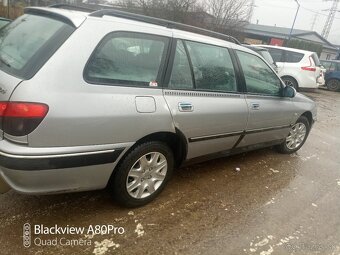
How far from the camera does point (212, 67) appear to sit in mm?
3361

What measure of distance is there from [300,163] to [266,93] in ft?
4.98

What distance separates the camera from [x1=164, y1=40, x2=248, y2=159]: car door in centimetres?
294

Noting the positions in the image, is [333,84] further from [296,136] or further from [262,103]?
[262,103]

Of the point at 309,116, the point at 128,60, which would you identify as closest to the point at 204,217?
the point at 128,60

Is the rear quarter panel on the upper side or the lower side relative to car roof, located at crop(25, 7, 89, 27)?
lower

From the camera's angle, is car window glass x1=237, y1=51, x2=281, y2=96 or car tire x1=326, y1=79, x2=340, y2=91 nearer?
car window glass x1=237, y1=51, x2=281, y2=96

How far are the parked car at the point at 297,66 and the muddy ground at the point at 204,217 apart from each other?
325 inches

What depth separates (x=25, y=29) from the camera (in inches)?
107

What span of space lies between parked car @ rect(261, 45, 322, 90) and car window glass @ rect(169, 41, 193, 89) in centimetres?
963

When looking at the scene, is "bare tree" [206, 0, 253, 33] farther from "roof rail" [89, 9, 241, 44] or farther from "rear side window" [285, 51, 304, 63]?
"roof rail" [89, 9, 241, 44]

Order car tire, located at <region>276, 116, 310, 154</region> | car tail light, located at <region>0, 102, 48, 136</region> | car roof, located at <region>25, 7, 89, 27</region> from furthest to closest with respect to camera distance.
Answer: car tire, located at <region>276, 116, 310, 154</region>, car roof, located at <region>25, 7, 89, 27</region>, car tail light, located at <region>0, 102, 48, 136</region>

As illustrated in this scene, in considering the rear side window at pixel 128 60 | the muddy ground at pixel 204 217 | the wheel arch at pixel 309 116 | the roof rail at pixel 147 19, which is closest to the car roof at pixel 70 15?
the roof rail at pixel 147 19

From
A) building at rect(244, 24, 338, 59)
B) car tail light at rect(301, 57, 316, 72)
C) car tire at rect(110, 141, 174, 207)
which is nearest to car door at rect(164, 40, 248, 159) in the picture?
car tire at rect(110, 141, 174, 207)

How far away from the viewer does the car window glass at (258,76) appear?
3.78 m
